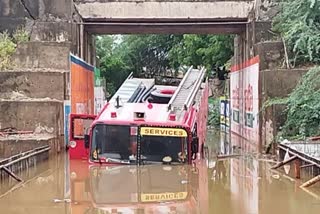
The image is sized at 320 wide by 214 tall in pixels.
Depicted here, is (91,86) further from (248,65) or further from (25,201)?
(25,201)

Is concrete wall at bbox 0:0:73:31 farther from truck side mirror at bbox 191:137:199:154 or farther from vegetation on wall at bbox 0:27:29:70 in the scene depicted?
truck side mirror at bbox 191:137:199:154

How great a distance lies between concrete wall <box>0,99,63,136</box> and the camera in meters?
22.3

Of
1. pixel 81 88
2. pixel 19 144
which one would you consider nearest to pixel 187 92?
pixel 19 144

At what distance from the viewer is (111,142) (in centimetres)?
1722

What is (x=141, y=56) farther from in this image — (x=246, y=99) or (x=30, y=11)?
(x=30, y=11)

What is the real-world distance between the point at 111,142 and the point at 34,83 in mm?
7147

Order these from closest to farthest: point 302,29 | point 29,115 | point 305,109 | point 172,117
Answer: point 172,117, point 305,109, point 302,29, point 29,115

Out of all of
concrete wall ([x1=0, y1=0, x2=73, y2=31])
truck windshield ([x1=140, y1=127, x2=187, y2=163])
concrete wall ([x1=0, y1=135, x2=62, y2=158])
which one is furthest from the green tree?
truck windshield ([x1=140, y1=127, x2=187, y2=163])

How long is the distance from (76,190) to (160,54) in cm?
4193

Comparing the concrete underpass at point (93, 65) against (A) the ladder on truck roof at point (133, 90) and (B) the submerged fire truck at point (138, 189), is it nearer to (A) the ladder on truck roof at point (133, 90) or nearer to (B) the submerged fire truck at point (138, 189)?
(B) the submerged fire truck at point (138, 189)

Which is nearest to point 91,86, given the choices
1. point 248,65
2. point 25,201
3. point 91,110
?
point 91,110

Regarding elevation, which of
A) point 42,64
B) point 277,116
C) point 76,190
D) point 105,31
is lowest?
point 76,190

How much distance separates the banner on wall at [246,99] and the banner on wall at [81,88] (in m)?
6.97

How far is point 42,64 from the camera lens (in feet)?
79.7
